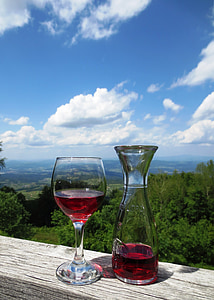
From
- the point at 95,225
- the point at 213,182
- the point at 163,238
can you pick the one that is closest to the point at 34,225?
the point at 95,225

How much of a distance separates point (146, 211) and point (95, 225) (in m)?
6.05

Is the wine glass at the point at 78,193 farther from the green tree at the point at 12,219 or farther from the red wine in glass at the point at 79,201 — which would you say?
the green tree at the point at 12,219

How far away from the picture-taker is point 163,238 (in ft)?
24.4

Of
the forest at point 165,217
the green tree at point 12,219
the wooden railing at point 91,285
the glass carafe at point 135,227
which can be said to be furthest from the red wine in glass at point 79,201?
the green tree at point 12,219

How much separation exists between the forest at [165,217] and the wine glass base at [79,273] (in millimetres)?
5767

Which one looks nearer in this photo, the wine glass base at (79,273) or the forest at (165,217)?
the wine glass base at (79,273)

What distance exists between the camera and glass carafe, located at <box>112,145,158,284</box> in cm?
75

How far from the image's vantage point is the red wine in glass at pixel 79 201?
793 millimetres

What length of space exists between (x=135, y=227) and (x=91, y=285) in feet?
0.73

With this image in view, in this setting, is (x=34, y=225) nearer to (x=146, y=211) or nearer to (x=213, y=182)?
(x=213, y=182)

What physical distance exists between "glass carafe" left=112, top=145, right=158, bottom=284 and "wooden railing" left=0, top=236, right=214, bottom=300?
0.14 feet

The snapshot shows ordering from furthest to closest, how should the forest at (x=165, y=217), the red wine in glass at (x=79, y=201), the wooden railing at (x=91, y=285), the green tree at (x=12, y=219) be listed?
the green tree at (x=12, y=219), the forest at (x=165, y=217), the red wine in glass at (x=79, y=201), the wooden railing at (x=91, y=285)

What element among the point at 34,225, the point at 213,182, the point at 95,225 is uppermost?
the point at 213,182

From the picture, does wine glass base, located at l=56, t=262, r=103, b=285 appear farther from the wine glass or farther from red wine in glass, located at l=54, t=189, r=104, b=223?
red wine in glass, located at l=54, t=189, r=104, b=223
